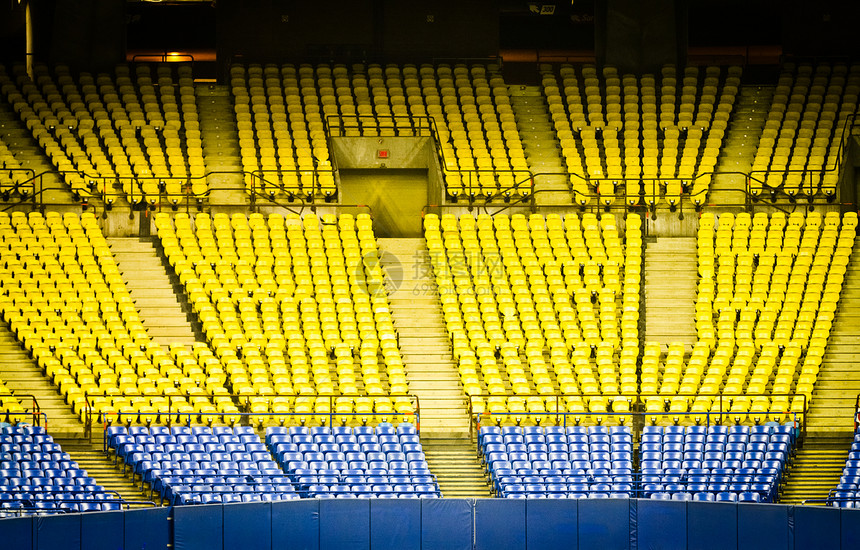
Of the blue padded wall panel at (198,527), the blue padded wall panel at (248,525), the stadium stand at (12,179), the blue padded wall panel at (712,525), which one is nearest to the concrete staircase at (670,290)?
the blue padded wall panel at (712,525)

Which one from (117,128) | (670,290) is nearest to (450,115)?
(670,290)

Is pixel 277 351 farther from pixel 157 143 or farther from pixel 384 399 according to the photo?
pixel 157 143

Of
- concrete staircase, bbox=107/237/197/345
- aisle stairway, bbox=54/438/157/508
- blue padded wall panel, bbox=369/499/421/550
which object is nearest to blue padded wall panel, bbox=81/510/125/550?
aisle stairway, bbox=54/438/157/508

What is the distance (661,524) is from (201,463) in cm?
764

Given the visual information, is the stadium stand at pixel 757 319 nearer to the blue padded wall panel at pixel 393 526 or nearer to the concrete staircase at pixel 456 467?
the concrete staircase at pixel 456 467

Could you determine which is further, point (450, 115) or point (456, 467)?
point (450, 115)

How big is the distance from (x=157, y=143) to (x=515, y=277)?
9.58 meters

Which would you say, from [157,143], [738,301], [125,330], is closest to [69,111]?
[157,143]

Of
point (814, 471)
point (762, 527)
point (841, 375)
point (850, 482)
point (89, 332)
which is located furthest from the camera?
point (89, 332)

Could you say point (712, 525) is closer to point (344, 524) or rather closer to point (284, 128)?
point (344, 524)

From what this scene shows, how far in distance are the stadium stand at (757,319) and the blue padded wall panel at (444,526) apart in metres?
5.13

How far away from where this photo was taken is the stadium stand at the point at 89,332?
82.5 ft

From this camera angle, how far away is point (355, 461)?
2358cm

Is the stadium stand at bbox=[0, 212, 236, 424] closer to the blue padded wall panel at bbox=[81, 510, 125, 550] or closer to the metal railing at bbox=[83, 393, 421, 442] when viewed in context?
the metal railing at bbox=[83, 393, 421, 442]
